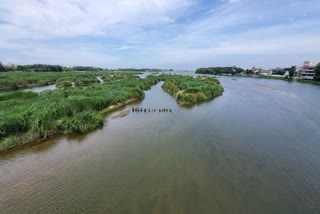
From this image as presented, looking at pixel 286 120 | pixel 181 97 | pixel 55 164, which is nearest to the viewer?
pixel 55 164

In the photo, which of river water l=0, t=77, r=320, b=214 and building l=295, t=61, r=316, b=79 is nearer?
river water l=0, t=77, r=320, b=214

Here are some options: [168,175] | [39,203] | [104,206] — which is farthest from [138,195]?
[39,203]

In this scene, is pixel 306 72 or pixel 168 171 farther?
pixel 306 72

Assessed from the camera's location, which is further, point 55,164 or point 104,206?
point 55,164

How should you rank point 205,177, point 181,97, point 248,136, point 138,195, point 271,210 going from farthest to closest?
point 181,97 < point 248,136 < point 205,177 < point 138,195 < point 271,210

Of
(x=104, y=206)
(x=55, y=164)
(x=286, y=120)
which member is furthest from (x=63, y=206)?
(x=286, y=120)

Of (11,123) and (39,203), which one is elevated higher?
(11,123)

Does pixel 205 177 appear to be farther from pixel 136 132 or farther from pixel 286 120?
pixel 286 120

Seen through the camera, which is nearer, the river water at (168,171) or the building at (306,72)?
the river water at (168,171)
